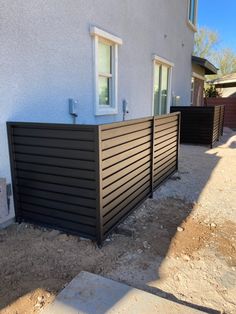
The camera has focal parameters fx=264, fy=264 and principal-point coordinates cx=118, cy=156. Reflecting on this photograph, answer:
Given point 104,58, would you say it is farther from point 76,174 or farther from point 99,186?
point 99,186

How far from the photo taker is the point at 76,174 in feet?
8.92

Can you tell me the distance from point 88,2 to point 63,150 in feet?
9.39

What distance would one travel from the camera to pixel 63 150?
2.75 m

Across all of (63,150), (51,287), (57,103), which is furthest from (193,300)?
(57,103)

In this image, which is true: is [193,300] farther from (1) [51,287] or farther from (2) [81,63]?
(2) [81,63]

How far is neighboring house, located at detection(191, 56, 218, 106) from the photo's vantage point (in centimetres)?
1164

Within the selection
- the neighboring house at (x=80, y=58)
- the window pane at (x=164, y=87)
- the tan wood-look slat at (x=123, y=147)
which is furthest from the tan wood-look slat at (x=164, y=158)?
the window pane at (x=164, y=87)

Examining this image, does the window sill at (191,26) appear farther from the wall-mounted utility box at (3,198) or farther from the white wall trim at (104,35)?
the wall-mounted utility box at (3,198)

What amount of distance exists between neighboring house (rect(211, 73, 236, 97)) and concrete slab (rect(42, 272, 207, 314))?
14832mm

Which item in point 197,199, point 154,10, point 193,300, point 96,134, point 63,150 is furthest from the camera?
point 154,10

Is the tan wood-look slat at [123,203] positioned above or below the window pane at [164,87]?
below

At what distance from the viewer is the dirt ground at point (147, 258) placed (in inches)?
81.4

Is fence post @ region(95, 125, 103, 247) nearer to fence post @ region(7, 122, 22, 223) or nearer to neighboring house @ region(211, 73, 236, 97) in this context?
fence post @ region(7, 122, 22, 223)

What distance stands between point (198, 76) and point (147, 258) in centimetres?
1232
